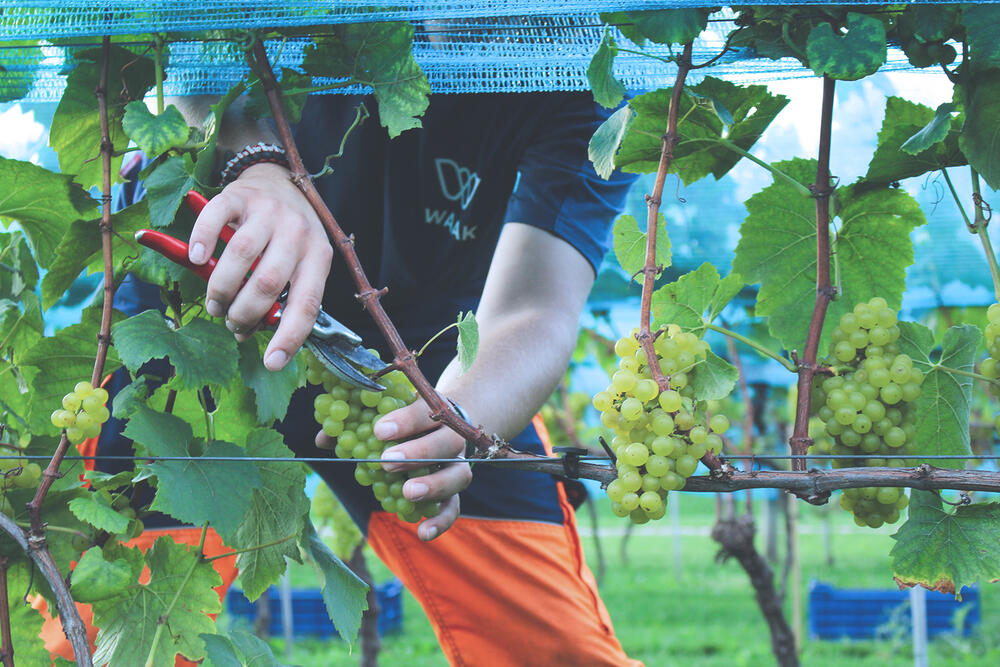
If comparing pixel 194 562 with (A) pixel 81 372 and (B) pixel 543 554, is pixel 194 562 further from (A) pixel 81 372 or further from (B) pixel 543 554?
(B) pixel 543 554

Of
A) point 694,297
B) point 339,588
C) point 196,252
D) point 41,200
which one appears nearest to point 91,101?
point 41,200

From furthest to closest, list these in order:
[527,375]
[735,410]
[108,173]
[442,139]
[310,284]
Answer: [735,410] < [442,139] < [527,375] < [108,173] < [310,284]

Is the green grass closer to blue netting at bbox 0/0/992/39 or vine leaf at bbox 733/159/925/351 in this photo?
vine leaf at bbox 733/159/925/351

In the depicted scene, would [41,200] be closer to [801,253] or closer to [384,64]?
[384,64]

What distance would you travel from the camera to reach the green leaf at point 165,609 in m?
1.09

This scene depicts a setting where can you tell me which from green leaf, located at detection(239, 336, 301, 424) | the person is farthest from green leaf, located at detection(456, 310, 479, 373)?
the person

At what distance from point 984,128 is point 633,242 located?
0.39 m

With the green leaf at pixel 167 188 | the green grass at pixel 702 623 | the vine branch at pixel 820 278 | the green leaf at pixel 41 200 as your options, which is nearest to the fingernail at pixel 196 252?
the green leaf at pixel 167 188

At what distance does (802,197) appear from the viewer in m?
1.10

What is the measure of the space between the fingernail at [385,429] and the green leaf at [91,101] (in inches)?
20.7

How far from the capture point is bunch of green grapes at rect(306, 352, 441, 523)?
1035 millimetres

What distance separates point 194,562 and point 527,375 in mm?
590

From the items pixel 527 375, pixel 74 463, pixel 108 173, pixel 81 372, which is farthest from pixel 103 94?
pixel 527 375

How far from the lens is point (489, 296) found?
1.61 meters
